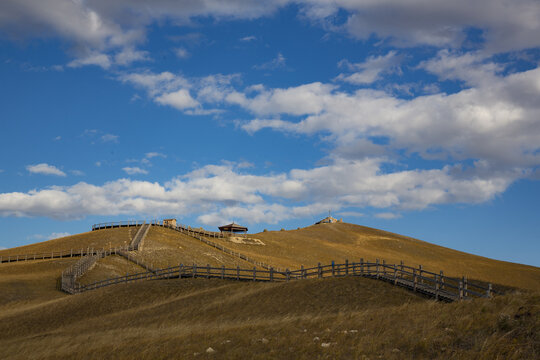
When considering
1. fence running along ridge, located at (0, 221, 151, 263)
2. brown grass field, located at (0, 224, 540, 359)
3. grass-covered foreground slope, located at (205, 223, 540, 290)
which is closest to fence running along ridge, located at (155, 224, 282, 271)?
grass-covered foreground slope, located at (205, 223, 540, 290)

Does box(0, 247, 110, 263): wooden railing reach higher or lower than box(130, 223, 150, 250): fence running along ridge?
lower

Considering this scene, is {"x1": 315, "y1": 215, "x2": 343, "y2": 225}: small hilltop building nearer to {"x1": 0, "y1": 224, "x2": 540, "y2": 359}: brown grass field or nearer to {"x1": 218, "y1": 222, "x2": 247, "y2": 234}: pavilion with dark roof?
{"x1": 218, "y1": 222, "x2": 247, "y2": 234}: pavilion with dark roof

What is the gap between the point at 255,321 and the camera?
928 inches

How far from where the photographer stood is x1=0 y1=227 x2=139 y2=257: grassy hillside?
76.6 metres

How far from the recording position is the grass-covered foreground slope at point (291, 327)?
48.7 feet

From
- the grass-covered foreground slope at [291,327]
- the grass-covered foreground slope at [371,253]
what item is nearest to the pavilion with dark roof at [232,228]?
the grass-covered foreground slope at [371,253]

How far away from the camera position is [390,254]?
104438mm

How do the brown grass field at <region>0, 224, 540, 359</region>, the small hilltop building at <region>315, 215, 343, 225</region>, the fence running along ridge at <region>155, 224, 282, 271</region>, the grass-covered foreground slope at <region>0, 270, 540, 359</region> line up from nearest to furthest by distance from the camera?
the grass-covered foreground slope at <region>0, 270, 540, 359</region> → the brown grass field at <region>0, 224, 540, 359</region> → the fence running along ridge at <region>155, 224, 282, 271</region> → the small hilltop building at <region>315, 215, 343, 225</region>

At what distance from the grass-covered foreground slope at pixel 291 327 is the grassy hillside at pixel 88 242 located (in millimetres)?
41368

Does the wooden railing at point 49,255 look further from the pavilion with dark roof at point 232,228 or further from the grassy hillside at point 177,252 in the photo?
the pavilion with dark roof at point 232,228

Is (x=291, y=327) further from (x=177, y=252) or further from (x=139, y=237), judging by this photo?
(x=139, y=237)

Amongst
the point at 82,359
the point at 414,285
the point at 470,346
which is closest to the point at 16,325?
the point at 82,359

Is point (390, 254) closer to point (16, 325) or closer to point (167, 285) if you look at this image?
point (167, 285)

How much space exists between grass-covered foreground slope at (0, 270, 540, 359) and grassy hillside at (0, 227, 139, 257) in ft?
136
